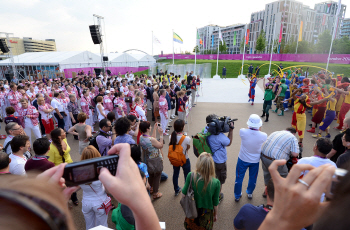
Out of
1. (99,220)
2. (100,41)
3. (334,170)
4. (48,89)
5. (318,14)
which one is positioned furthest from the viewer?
(318,14)

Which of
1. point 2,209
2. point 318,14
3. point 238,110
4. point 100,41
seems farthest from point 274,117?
point 318,14

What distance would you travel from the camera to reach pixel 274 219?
702mm

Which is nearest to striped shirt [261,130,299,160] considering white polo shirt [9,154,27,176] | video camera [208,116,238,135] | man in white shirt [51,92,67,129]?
video camera [208,116,238,135]

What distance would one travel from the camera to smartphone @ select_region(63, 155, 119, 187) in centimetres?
126

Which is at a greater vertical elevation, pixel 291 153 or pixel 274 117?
pixel 291 153

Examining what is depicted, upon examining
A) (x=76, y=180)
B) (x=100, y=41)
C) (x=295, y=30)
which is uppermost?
(x=295, y=30)

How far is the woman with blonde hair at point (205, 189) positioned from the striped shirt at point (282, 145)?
1.58 meters

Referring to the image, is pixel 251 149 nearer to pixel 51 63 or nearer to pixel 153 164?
pixel 153 164

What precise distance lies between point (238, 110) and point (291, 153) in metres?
7.87

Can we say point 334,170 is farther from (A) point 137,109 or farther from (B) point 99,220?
(A) point 137,109

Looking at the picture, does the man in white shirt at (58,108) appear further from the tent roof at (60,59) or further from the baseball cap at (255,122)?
the tent roof at (60,59)

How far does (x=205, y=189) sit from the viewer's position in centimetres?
270

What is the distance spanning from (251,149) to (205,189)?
5.45 feet

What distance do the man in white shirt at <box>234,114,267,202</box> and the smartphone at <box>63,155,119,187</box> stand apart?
10.3 ft
